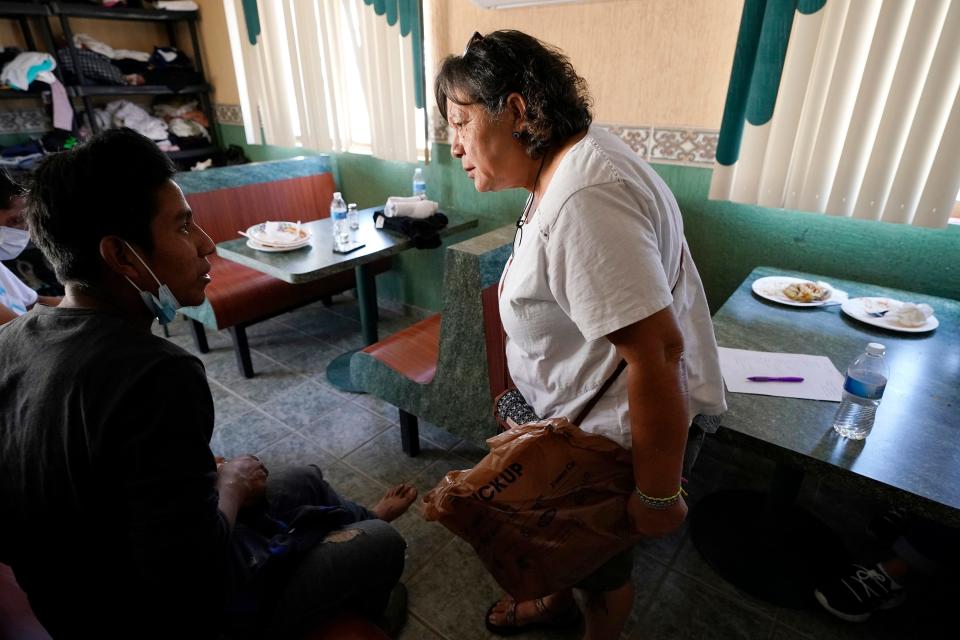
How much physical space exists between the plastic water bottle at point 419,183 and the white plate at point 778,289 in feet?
5.56

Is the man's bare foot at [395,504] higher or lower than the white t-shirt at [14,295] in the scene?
lower

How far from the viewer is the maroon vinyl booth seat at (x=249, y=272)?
254 centimetres

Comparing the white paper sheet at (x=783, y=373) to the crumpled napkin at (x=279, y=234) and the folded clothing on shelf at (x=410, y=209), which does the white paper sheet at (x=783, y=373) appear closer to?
the folded clothing on shelf at (x=410, y=209)

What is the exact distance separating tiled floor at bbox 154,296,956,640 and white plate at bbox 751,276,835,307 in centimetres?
76

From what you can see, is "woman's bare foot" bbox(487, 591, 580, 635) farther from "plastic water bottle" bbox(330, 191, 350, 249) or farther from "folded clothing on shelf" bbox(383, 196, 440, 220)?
"folded clothing on shelf" bbox(383, 196, 440, 220)

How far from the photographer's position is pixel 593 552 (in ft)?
3.10

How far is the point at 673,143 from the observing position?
6.89 ft

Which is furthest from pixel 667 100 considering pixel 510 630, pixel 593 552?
pixel 510 630

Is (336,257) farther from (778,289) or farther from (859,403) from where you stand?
(859,403)

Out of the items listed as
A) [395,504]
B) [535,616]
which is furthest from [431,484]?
[535,616]

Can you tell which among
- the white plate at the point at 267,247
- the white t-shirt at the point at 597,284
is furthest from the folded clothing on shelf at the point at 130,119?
the white t-shirt at the point at 597,284

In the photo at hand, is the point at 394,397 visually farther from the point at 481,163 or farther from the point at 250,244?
the point at 481,163

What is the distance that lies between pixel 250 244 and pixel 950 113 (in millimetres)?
2526

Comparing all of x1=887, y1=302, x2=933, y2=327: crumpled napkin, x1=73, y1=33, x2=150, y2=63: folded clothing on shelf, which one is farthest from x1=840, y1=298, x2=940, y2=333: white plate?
x1=73, y1=33, x2=150, y2=63: folded clothing on shelf
